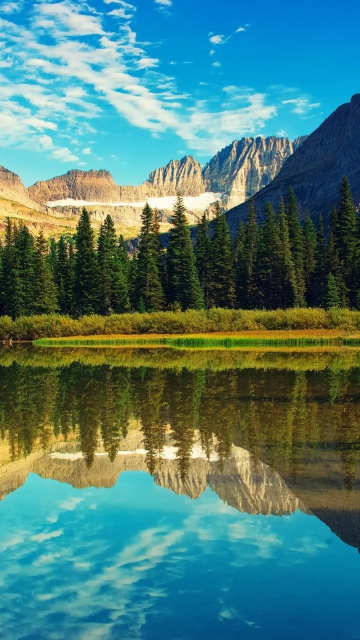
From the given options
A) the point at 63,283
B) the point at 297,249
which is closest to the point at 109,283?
the point at 63,283

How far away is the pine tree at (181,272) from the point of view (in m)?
85.9

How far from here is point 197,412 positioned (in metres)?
23.0

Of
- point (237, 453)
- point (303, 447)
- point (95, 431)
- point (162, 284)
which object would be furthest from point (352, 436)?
point (162, 284)

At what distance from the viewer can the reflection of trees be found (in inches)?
667

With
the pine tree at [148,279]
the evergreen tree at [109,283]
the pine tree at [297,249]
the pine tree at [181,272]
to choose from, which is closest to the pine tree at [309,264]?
the pine tree at [297,249]

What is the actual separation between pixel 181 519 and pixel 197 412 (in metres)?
11.0

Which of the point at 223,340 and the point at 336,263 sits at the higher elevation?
the point at 336,263

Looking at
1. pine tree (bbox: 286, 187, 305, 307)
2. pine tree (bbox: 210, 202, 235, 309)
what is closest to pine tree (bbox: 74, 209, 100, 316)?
pine tree (bbox: 210, 202, 235, 309)

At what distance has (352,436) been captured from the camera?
18.0 m

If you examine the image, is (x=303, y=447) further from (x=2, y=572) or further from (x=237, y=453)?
(x=2, y=572)

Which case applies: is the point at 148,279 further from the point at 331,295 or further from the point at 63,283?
the point at 331,295

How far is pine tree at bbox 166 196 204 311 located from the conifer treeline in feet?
0.45

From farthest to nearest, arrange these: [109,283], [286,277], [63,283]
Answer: [63,283] < [286,277] < [109,283]

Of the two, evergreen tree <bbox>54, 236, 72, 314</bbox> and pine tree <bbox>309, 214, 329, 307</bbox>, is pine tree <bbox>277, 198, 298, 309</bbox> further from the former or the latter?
evergreen tree <bbox>54, 236, 72, 314</bbox>
